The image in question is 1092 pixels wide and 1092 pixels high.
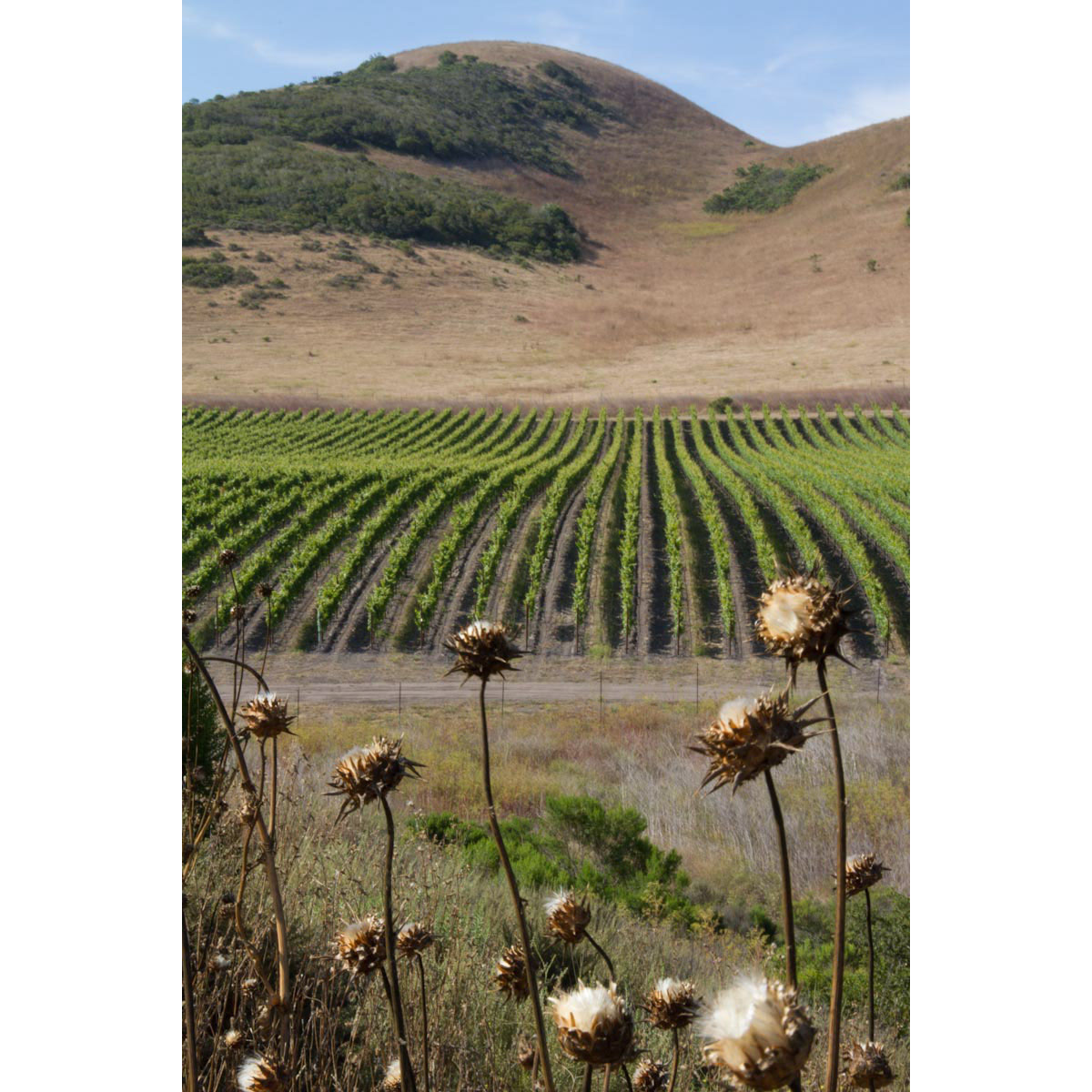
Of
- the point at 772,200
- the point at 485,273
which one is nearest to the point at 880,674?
the point at 485,273

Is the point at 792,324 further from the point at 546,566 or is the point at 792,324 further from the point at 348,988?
the point at 348,988

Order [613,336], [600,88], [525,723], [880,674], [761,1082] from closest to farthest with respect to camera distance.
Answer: [761,1082] < [525,723] < [880,674] < [613,336] < [600,88]

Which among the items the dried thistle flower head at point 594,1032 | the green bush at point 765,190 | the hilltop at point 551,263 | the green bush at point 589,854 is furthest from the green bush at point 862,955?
the green bush at point 765,190

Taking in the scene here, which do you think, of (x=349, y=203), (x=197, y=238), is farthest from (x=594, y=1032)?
(x=349, y=203)

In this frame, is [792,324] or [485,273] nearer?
[792,324]

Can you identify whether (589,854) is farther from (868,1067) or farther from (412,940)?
(868,1067)

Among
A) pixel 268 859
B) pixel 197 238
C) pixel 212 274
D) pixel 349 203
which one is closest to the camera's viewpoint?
pixel 268 859
